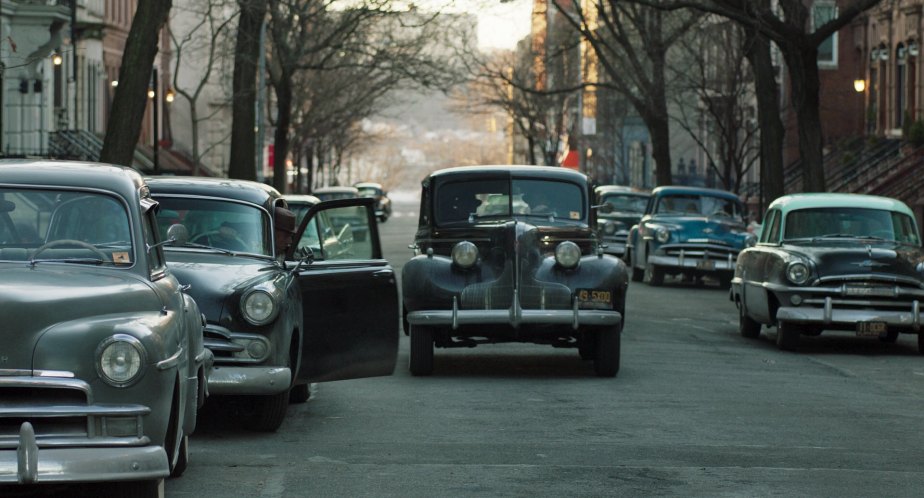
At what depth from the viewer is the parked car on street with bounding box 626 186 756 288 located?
29.8m

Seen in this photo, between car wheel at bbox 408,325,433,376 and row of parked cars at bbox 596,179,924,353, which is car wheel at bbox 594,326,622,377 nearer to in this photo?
car wheel at bbox 408,325,433,376

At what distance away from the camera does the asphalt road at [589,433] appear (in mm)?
9281

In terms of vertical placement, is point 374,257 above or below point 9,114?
below

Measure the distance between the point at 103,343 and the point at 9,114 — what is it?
118 feet

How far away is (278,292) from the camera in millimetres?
10953

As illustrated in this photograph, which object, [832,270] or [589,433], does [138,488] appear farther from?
[832,270]

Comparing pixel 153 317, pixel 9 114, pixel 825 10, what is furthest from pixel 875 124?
pixel 153 317

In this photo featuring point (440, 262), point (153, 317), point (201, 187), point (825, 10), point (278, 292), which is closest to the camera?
point (153, 317)

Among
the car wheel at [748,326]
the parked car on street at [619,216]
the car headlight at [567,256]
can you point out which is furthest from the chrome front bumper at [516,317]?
the parked car on street at [619,216]

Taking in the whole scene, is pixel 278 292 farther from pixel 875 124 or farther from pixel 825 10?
pixel 825 10

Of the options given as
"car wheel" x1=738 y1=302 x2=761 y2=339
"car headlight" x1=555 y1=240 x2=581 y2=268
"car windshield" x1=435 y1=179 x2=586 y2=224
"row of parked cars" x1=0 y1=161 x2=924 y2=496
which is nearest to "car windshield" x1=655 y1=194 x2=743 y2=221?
"row of parked cars" x1=0 y1=161 x2=924 y2=496

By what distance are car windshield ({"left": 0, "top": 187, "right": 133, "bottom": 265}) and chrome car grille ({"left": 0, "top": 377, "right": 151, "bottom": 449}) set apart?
116 cm

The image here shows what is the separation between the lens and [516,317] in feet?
47.5

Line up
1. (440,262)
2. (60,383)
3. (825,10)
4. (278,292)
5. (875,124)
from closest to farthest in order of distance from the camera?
(60,383) → (278,292) → (440,262) → (875,124) → (825,10)
